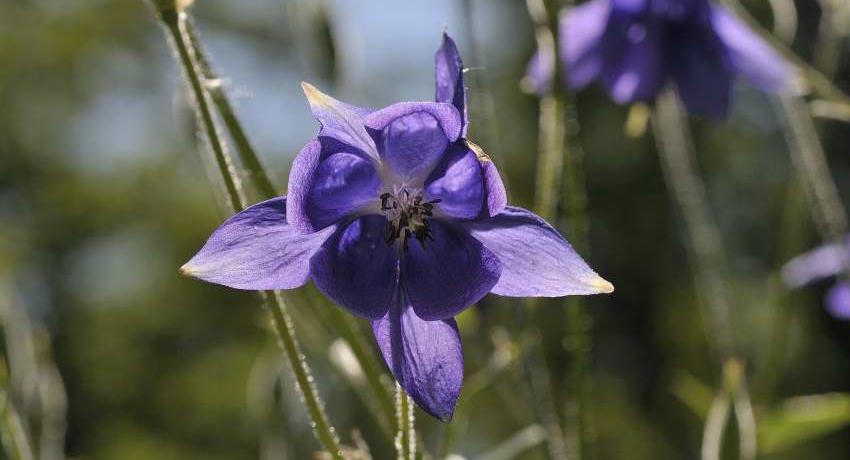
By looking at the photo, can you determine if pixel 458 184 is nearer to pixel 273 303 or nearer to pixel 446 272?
pixel 446 272

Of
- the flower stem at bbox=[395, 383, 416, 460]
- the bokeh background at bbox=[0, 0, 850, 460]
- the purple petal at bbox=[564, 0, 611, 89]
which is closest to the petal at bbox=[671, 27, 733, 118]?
the purple petal at bbox=[564, 0, 611, 89]

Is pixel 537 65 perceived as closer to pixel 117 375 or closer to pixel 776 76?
pixel 776 76

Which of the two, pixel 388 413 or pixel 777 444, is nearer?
pixel 388 413

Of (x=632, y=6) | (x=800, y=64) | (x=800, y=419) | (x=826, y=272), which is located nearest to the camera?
(x=800, y=419)

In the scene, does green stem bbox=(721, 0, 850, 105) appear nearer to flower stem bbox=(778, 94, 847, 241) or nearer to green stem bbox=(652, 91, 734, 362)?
flower stem bbox=(778, 94, 847, 241)

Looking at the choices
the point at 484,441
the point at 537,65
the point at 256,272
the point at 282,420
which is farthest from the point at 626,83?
the point at 484,441

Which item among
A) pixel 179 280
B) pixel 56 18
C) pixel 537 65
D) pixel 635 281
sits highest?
pixel 56 18

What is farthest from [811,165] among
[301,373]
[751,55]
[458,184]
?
[301,373]
